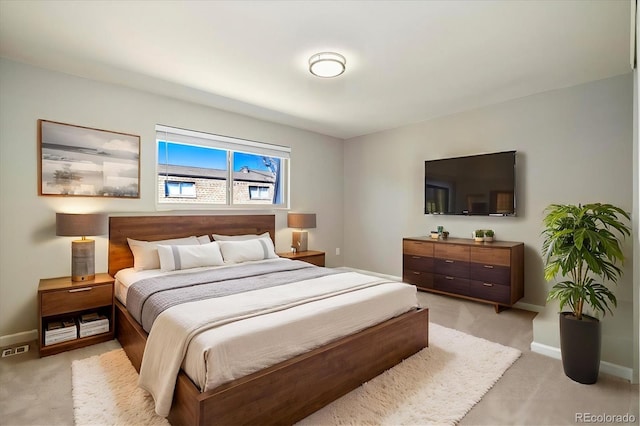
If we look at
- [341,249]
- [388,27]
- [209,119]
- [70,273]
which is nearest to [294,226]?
[341,249]

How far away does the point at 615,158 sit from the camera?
127 inches

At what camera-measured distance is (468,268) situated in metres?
3.85

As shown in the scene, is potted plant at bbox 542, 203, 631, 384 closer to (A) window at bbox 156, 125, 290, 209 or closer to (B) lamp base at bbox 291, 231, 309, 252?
(B) lamp base at bbox 291, 231, 309, 252

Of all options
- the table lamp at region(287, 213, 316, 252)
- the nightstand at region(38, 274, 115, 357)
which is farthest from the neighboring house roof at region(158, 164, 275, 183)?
the nightstand at region(38, 274, 115, 357)

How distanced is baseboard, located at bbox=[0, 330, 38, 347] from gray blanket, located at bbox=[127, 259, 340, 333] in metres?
1.14

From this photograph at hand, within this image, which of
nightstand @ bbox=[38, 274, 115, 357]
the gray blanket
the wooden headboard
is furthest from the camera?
the wooden headboard

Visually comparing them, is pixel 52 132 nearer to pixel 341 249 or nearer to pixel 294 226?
pixel 294 226

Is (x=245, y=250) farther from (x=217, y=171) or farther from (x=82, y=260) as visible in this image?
(x=82, y=260)

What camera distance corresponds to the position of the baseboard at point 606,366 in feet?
7.41

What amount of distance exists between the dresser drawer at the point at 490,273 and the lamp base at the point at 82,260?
411 cm

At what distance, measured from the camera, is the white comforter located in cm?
164

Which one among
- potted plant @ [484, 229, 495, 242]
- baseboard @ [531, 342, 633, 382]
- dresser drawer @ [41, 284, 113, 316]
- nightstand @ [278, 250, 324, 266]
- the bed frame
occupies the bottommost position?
baseboard @ [531, 342, 633, 382]
